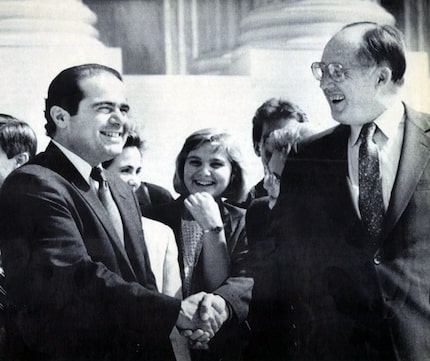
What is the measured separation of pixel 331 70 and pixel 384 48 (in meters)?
0.44

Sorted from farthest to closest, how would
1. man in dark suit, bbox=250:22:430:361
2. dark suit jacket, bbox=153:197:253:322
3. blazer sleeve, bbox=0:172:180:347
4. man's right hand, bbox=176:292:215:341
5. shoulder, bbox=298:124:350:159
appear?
shoulder, bbox=298:124:350:159 → man in dark suit, bbox=250:22:430:361 → dark suit jacket, bbox=153:197:253:322 → man's right hand, bbox=176:292:215:341 → blazer sleeve, bbox=0:172:180:347

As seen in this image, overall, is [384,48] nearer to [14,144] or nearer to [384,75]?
[384,75]

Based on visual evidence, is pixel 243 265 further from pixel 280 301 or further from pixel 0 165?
pixel 0 165

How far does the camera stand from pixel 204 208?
552 cm

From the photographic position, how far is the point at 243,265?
550 cm

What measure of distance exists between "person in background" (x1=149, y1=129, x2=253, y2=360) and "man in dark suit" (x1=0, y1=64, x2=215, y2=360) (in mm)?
175

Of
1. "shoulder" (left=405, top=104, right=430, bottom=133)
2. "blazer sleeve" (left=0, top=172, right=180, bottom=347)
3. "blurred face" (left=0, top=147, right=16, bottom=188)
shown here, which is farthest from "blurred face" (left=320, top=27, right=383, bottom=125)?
"blurred face" (left=0, top=147, right=16, bottom=188)

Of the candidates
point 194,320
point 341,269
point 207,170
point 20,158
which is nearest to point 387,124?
point 341,269

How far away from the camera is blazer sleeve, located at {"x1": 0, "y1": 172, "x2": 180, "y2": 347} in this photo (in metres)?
5.12

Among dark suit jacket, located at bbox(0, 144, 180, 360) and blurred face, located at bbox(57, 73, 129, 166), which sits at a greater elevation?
blurred face, located at bbox(57, 73, 129, 166)

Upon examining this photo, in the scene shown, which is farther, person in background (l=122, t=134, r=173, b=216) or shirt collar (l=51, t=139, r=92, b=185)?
person in background (l=122, t=134, r=173, b=216)

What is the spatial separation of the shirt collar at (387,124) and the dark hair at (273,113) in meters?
0.38

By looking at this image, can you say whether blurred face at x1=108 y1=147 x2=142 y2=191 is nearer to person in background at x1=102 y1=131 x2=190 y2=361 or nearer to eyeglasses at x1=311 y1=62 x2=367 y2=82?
person in background at x1=102 y1=131 x2=190 y2=361

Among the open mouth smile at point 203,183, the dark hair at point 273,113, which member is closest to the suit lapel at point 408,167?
the dark hair at point 273,113
